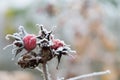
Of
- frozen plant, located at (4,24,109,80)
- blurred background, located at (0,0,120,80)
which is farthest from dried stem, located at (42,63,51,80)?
blurred background, located at (0,0,120,80)

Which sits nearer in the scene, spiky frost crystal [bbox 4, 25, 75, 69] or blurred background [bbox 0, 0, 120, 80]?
spiky frost crystal [bbox 4, 25, 75, 69]

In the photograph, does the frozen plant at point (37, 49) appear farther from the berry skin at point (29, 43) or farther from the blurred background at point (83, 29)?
the blurred background at point (83, 29)

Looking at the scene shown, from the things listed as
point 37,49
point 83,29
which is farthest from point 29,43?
point 83,29

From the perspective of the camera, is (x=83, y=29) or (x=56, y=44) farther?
(x=83, y=29)

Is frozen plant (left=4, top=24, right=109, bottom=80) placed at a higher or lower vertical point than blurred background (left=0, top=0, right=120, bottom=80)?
lower

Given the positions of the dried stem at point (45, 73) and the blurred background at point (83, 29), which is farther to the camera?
the blurred background at point (83, 29)

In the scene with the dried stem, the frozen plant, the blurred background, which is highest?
the blurred background

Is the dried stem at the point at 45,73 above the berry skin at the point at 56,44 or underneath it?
underneath

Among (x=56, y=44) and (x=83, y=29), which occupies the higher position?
(x=83, y=29)

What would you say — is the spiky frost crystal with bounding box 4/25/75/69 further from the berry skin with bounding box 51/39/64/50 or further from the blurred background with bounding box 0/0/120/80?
the blurred background with bounding box 0/0/120/80

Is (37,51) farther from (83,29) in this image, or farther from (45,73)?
(83,29)

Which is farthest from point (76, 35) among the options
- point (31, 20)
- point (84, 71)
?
point (31, 20)

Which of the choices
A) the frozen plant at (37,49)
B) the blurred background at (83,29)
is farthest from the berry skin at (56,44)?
the blurred background at (83,29)
